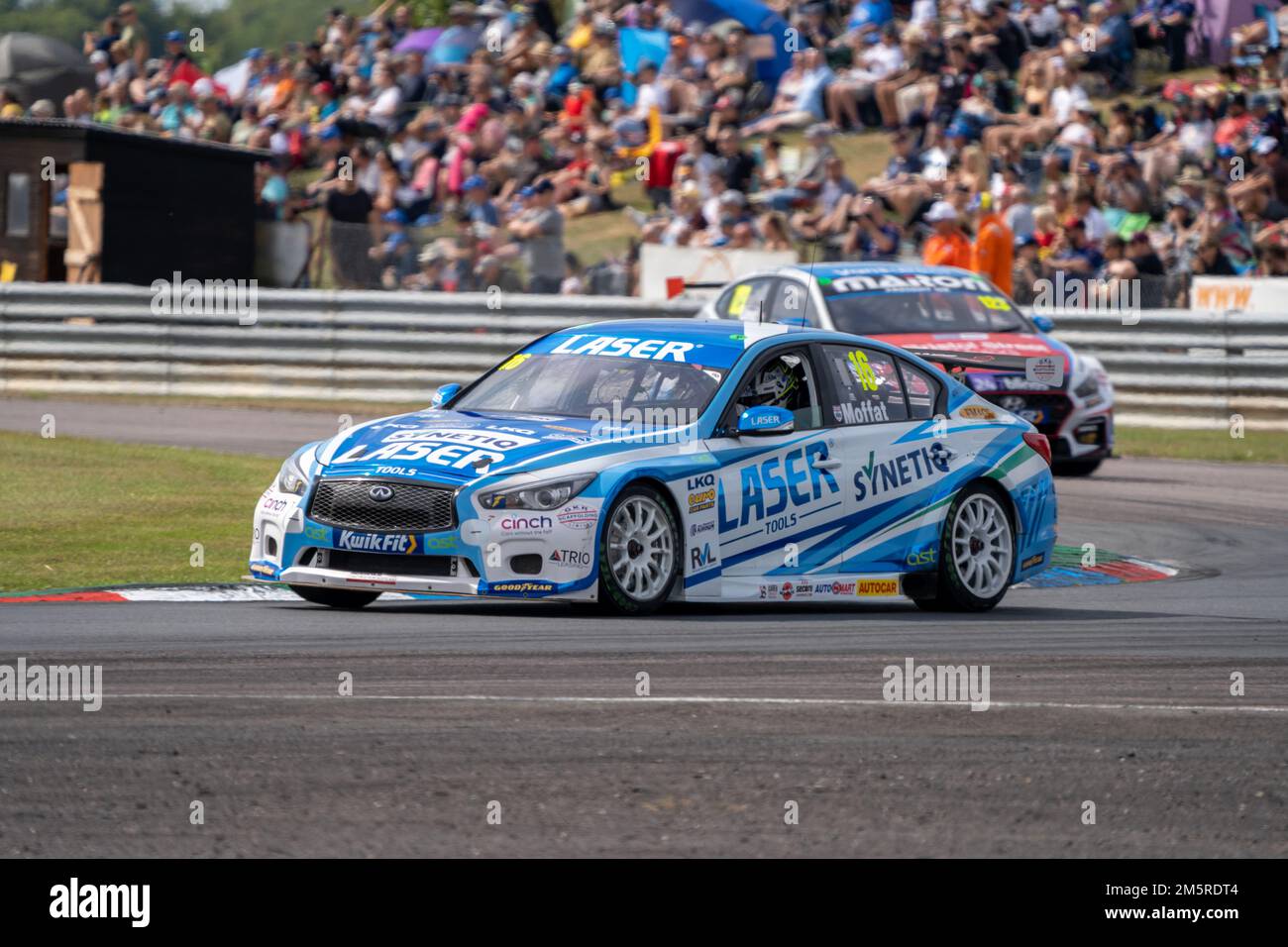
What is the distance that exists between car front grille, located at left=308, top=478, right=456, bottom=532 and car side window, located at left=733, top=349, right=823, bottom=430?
1.85 metres

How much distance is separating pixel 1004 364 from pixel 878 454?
6024 millimetres

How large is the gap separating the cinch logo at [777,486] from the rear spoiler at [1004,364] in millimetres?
2128

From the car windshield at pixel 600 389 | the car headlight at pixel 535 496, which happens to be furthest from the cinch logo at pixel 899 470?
the car headlight at pixel 535 496

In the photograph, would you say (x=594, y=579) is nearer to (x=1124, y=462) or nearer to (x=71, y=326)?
(x=1124, y=462)

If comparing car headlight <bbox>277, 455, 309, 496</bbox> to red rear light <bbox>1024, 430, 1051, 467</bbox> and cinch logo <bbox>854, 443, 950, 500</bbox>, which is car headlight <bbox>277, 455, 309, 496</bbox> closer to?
cinch logo <bbox>854, 443, 950, 500</bbox>

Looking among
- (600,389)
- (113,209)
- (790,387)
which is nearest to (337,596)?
(600,389)

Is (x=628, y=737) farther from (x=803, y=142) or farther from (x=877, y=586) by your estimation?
(x=803, y=142)

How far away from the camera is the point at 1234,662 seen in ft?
28.5

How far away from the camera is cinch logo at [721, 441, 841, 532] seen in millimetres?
10070

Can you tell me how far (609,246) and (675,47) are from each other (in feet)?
14.6

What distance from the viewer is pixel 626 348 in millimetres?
10766

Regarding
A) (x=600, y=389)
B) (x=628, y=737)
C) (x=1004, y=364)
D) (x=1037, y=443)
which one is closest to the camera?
(x=628, y=737)

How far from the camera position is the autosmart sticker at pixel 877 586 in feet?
34.9

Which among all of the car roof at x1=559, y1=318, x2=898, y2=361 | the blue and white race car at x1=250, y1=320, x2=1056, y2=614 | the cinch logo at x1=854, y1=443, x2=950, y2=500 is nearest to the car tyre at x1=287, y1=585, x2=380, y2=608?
the blue and white race car at x1=250, y1=320, x2=1056, y2=614
